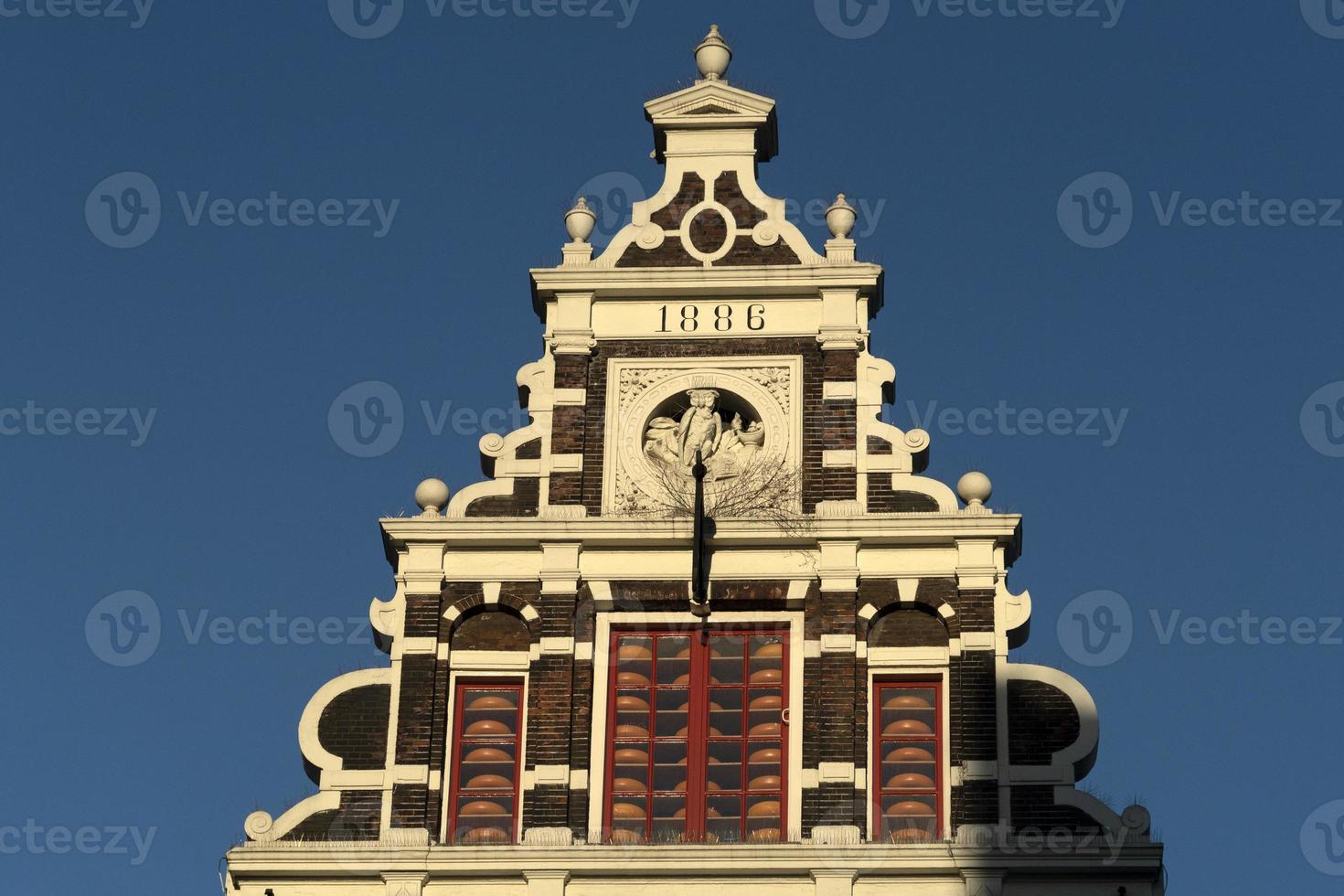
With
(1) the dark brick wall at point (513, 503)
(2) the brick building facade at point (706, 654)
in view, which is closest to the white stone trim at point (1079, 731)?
(2) the brick building facade at point (706, 654)

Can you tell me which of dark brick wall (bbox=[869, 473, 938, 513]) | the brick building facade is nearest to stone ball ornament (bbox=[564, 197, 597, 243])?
the brick building facade

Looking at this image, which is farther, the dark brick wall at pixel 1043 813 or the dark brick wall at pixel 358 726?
the dark brick wall at pixel 358 726

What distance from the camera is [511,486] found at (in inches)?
1668

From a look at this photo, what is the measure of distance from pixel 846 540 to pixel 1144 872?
569cm

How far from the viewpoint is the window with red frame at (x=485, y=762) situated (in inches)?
1581

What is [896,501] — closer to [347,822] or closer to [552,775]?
[552,775]

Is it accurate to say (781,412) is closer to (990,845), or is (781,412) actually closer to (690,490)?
(690,490)

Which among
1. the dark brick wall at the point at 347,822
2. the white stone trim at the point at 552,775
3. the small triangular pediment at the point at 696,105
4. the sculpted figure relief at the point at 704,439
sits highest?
the small triangular pediment at the point at 696,105

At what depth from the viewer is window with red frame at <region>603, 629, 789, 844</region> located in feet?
131

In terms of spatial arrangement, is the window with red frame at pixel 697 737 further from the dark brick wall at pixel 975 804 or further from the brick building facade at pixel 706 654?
the dark brick wall at pixel 975 804

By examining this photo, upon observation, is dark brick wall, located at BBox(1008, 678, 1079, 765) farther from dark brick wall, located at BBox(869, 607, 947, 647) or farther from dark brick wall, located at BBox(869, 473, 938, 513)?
dark brick wall, located at BBox(869, 473, 938, 513)

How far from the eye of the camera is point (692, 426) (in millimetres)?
42750

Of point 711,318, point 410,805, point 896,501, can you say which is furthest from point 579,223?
point 410,805

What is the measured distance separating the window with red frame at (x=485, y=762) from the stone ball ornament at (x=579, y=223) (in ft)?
21.6
